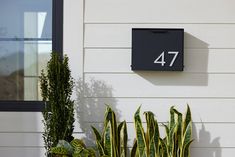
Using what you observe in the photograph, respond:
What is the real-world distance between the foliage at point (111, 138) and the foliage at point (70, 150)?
125 mm

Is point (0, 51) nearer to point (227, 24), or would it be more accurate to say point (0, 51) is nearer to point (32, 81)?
point (32, 81)

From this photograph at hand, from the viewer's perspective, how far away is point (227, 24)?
2.79 meters

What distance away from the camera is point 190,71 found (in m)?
2.79

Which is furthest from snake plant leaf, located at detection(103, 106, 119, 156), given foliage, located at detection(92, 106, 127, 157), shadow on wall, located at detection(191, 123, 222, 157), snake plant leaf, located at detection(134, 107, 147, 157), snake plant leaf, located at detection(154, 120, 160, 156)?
shadow on wall, located at detection(191, 123, 222, 157)

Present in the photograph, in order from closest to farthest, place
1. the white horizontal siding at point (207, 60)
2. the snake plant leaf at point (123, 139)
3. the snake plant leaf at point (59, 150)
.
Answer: the snake plant leaf at point (59, 150) < the snake plant leaf at point (123, 139) < the white horizontal siding at point (207, 60)

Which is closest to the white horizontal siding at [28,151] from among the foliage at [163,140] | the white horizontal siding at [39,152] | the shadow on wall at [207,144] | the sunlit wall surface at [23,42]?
the white horizontal siding at [39,152]

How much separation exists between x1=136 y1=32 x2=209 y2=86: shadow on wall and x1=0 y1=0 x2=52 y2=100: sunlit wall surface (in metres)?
0.76

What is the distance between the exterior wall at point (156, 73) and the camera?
2.79 m

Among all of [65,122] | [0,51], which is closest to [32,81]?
[0,51]

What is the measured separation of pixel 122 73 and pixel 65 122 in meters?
0.54

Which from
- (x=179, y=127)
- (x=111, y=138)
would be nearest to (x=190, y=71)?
(x=179, y=127)

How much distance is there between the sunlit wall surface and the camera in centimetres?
293

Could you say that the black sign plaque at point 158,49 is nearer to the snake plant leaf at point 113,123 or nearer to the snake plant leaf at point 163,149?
the snake plant leaf at point 113,123

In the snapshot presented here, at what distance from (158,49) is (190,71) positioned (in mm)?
280
